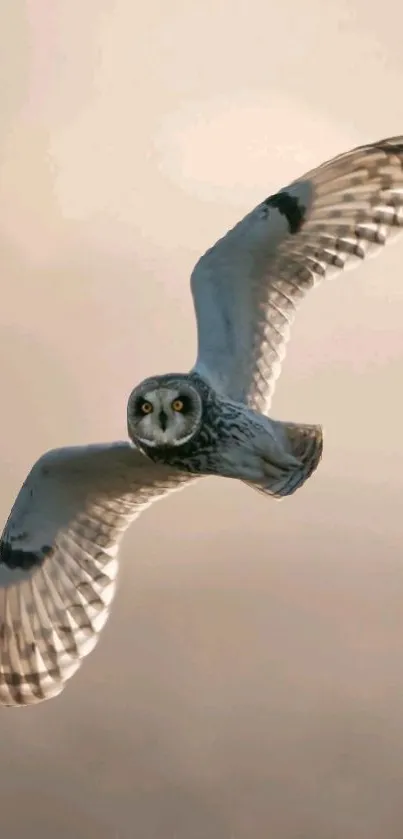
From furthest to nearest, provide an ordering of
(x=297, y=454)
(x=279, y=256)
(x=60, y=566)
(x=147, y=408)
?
1. (x=60, y=566)
2. (x=279, y=256)
3. (x=297, y=454)
4. (x=147, y=408)

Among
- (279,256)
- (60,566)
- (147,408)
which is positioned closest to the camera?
(147,408)

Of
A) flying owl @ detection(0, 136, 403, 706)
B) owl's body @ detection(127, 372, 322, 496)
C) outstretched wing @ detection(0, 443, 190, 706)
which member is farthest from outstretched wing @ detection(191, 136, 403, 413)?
outstretched wing @ detection(0, 443, 190, 706)

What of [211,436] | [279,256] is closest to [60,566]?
[211,436]

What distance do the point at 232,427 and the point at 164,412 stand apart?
0.51 ft

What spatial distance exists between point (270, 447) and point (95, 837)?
2.21 m

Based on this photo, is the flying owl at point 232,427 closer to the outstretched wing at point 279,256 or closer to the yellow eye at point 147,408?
the outstretched wing at point 279,256

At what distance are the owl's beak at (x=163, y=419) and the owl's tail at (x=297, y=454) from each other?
23cm

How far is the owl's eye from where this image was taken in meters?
1.79

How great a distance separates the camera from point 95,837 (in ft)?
11.5

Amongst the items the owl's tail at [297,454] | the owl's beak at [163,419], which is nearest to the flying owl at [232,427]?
the owl's tail at [297,454]

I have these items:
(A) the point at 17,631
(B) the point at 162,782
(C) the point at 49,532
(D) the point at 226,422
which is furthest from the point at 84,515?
(B) the point at 162,782

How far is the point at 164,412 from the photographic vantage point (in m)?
1.78

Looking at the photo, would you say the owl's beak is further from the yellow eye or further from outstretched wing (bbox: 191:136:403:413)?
outstretched wing (bbox: 191:136:403:413)

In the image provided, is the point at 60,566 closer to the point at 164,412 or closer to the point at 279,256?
the point at 164,412
